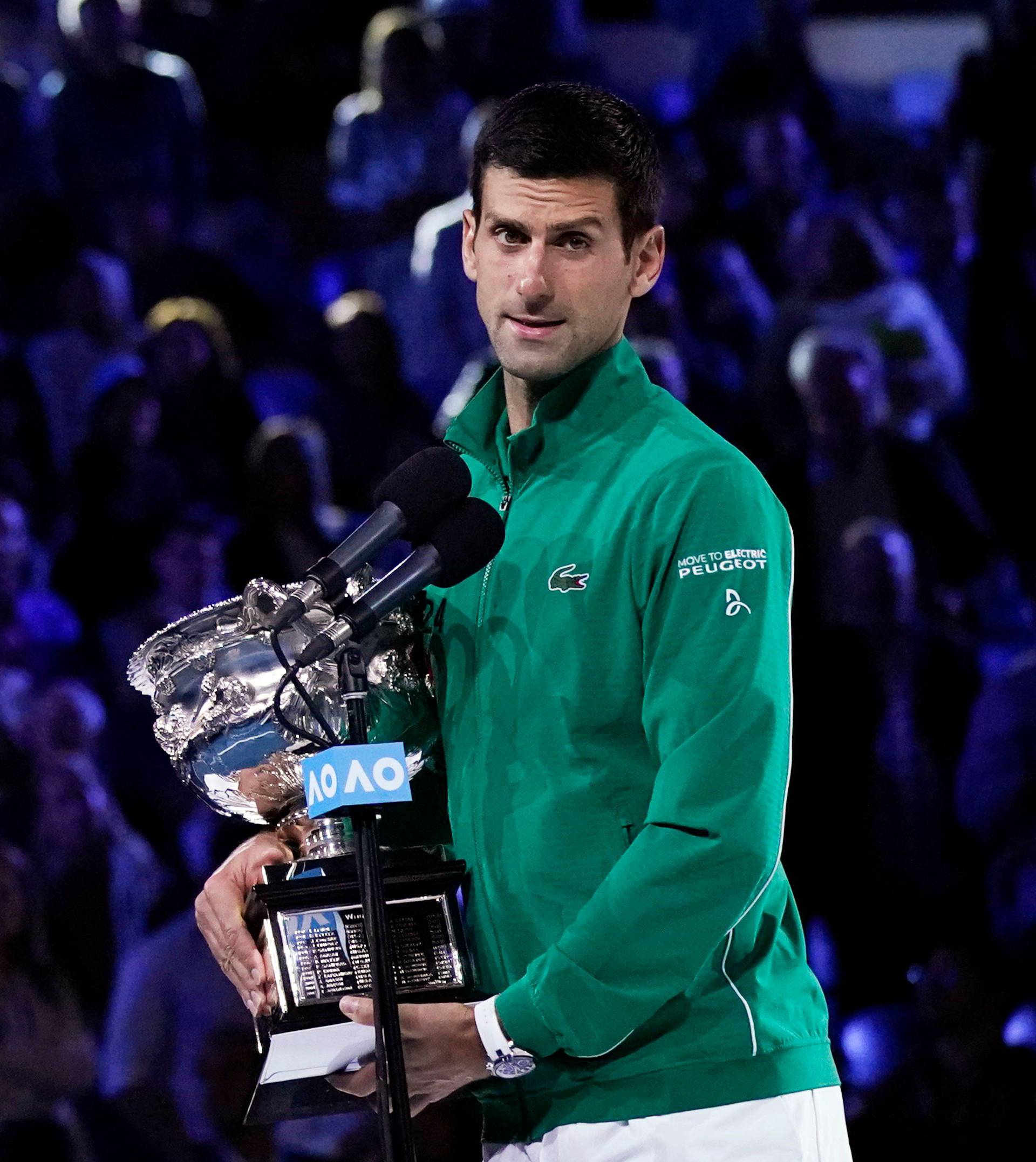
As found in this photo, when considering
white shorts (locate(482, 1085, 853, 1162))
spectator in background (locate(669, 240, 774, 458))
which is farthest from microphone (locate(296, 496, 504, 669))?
spectator in background (locate(669, 240, 774, 458))

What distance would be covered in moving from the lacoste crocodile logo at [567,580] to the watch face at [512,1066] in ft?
1.52

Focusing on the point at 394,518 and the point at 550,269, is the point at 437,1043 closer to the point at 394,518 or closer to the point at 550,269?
the point at 394,518

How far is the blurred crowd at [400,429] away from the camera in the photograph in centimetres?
414

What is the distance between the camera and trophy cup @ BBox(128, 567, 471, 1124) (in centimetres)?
150

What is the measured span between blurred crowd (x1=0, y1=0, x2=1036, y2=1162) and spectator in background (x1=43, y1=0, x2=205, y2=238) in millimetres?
11

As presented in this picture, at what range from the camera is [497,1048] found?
1.50m

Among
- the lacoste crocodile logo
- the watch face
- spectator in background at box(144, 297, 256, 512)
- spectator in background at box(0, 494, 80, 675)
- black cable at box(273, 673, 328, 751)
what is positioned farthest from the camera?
spectator in background at box(144, 297, 256, 512)

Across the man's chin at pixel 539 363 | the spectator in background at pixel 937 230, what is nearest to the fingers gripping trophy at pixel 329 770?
the man's chin at pixel 539 363

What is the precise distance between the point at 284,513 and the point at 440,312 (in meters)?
0.81

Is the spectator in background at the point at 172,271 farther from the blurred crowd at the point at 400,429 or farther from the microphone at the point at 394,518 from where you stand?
the microphone at the point at 394,518

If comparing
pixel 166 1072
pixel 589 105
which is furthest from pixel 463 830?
pixel 166 1072

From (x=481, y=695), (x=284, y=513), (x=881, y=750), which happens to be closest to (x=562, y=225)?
(x=481, y=695)

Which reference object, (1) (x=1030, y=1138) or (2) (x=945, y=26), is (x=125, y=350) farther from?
(1) (x=1030, y=1138)

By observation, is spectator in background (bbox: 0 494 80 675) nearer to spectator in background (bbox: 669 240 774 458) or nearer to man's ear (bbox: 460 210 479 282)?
spectator in background (bbox: 669 240 774 458)
